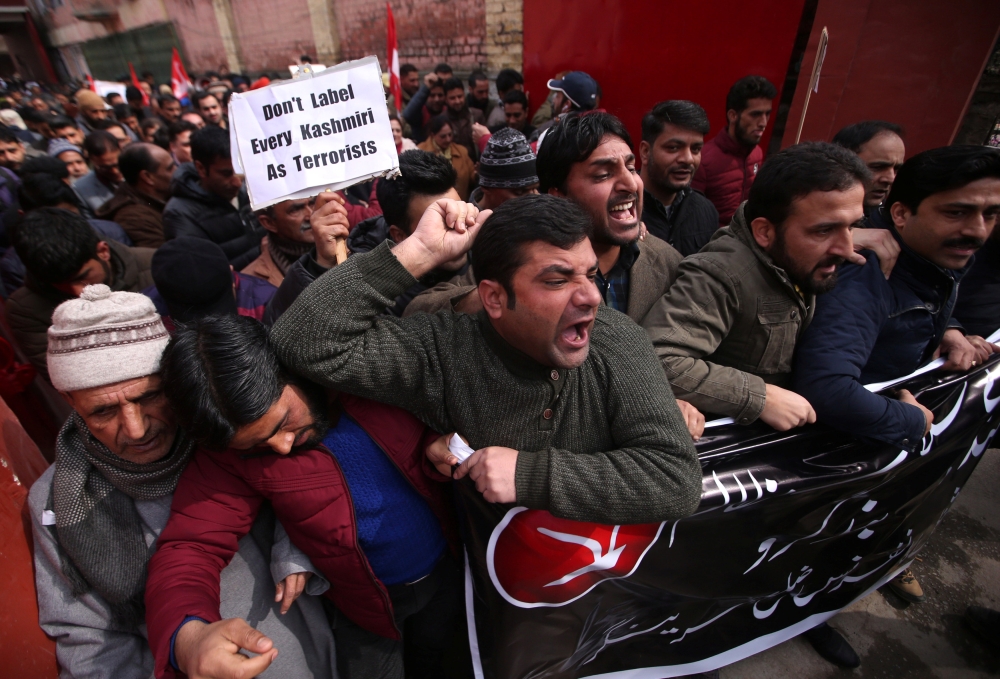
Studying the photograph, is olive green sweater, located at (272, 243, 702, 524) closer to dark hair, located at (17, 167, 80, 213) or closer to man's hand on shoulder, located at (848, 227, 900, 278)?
man's hand on shoulder, located at (848, 227, 900, 278)

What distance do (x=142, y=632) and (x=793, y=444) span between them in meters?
2.24

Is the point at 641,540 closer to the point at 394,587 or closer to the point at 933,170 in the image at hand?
the point at 394,587

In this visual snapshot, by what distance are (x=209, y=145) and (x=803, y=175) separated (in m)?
3.49

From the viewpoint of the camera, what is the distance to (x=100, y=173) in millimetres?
5004

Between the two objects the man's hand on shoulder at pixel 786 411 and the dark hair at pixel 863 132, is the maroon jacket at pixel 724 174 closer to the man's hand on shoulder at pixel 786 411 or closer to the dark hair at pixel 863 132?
the dark hair at pixel 863 132

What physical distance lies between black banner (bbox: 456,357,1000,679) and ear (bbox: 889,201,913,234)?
2.00ft

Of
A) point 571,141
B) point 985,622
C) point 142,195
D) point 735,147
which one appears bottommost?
point 985,622

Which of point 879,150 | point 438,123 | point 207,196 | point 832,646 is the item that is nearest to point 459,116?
point 438,123

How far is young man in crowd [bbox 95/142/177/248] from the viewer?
376 centimetres

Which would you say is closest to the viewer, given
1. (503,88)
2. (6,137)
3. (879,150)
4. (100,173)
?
(879,150)

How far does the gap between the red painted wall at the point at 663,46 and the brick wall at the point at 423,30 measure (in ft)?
5.66

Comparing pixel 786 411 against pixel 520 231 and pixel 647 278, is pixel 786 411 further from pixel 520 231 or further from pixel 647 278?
pixel 520 231

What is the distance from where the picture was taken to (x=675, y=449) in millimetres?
1329

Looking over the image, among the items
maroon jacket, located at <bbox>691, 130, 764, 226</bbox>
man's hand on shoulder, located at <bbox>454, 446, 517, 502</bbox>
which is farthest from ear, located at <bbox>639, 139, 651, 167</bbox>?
man's hand on shoulder, located at <bbox>454, 446, 517, 502</bbox>
